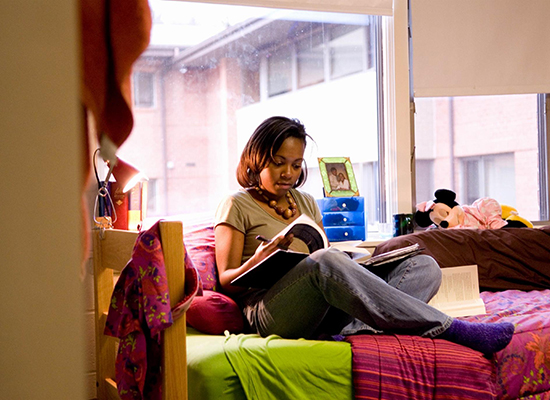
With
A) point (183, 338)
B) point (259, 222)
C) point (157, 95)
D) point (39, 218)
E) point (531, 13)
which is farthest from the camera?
point (531, 13)

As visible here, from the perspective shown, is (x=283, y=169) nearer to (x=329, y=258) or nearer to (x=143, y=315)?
(x=329, y=258)

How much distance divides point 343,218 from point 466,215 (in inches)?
24.3

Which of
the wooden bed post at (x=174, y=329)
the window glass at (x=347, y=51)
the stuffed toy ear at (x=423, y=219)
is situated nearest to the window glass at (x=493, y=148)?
the stuffed toy ear at (x=423, y=219)

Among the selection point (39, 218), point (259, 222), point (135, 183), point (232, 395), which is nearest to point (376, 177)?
point (259, 222)

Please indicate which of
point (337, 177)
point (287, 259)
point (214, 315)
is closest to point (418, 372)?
point (287, 259)

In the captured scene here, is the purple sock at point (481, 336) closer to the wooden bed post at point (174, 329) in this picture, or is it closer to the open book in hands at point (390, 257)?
the open book in hands at point (390, 257)

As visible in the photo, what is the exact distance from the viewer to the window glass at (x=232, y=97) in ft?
8.71

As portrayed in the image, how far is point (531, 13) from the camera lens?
9.68 feet

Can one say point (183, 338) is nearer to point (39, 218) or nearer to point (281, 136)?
point (281, 136)

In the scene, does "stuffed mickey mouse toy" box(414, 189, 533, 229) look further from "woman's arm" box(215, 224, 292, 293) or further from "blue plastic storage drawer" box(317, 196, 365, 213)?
"woman's arm" box(215, 224, 292, 293)

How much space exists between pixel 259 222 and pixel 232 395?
71 cm

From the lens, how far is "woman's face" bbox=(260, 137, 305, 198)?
2.12m

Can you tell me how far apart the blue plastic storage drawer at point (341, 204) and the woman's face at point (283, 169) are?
1.79 feet

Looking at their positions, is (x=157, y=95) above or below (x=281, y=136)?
above
